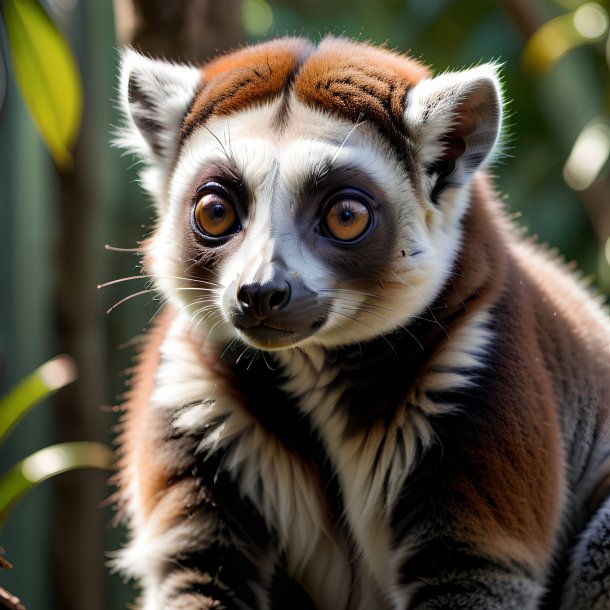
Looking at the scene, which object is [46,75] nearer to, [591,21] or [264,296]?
[264,296]

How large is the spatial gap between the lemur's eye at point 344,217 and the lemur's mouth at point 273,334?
22cm

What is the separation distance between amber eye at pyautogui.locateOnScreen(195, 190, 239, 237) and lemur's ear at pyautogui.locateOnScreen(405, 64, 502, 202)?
0.51 metres

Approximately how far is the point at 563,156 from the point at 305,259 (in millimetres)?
4433

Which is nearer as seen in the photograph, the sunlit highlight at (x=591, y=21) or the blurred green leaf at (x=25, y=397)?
the blurred green leaf at (x=25, y=397)

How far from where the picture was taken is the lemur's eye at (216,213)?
7.48ft

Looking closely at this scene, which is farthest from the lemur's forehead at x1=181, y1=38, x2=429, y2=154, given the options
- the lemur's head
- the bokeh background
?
the bokeh background

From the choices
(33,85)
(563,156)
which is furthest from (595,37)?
(33,85)

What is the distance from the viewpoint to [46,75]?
2656 millimetres

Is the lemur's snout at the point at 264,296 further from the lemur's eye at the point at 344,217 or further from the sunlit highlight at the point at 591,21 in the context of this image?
the sunlit highlight at the point at 591,21

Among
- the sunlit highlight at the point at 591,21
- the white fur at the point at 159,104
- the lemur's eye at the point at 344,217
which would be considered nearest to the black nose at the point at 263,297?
the lemur's eye at the point at 344,217

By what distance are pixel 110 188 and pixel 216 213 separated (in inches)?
189

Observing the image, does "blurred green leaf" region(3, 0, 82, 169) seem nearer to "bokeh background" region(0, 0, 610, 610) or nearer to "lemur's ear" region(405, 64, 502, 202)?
"bokeh background" region(0, 0, 610, 610)

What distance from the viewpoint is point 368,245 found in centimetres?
225

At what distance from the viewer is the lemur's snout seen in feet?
6.61
